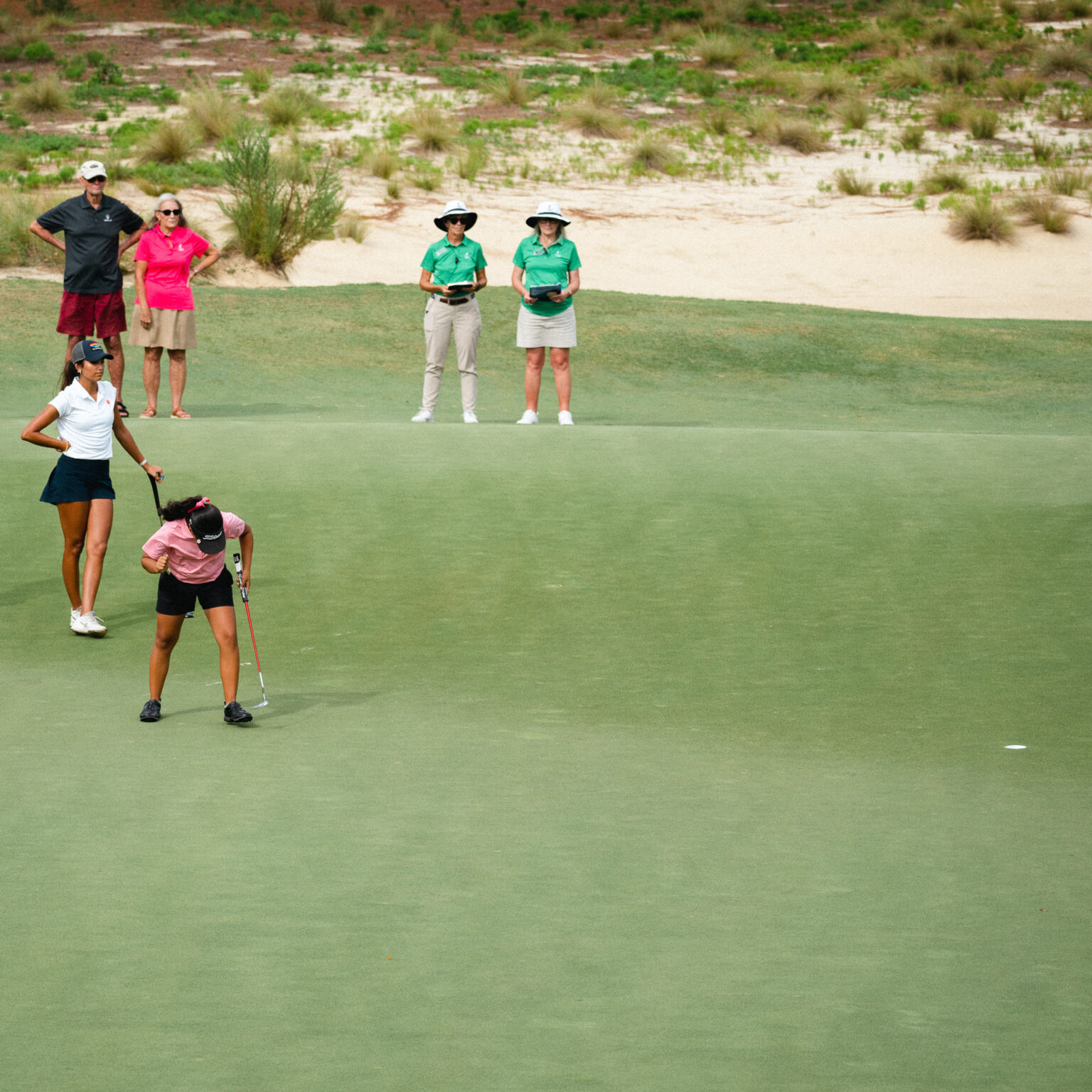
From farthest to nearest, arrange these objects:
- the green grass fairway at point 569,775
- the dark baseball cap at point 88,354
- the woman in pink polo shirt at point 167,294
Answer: the woman in pink polo shirt at point 167,294 < the dark baseball cap at point 88,354 < the green grass fairway at point 569,775

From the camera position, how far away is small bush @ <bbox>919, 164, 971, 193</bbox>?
32.9m

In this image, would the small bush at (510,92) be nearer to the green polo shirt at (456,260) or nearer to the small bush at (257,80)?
the small bush at (257,80)

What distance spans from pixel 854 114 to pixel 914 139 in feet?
8.82

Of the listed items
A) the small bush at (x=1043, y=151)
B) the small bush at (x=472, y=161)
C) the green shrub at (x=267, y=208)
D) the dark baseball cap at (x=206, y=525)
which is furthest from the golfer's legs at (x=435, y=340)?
the small bush at (x=1043, y=151)

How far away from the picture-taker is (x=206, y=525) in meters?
7.04

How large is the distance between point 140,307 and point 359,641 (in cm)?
550

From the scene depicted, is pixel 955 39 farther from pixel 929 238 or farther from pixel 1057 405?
pixel 1057 405

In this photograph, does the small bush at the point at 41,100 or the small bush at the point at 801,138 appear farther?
the small bush at the point at 41,100

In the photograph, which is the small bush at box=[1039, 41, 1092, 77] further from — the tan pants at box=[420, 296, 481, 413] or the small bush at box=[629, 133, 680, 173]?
the tan pants at box=[420, 296, 481, 413]

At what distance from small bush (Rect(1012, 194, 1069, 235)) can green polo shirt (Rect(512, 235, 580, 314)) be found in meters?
19.2

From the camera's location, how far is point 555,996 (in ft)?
14.8

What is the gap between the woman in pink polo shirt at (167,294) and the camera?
12.9m

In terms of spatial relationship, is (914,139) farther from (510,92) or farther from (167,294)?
(167,294)

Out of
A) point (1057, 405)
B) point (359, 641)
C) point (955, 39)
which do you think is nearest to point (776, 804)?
point (359, 641)
